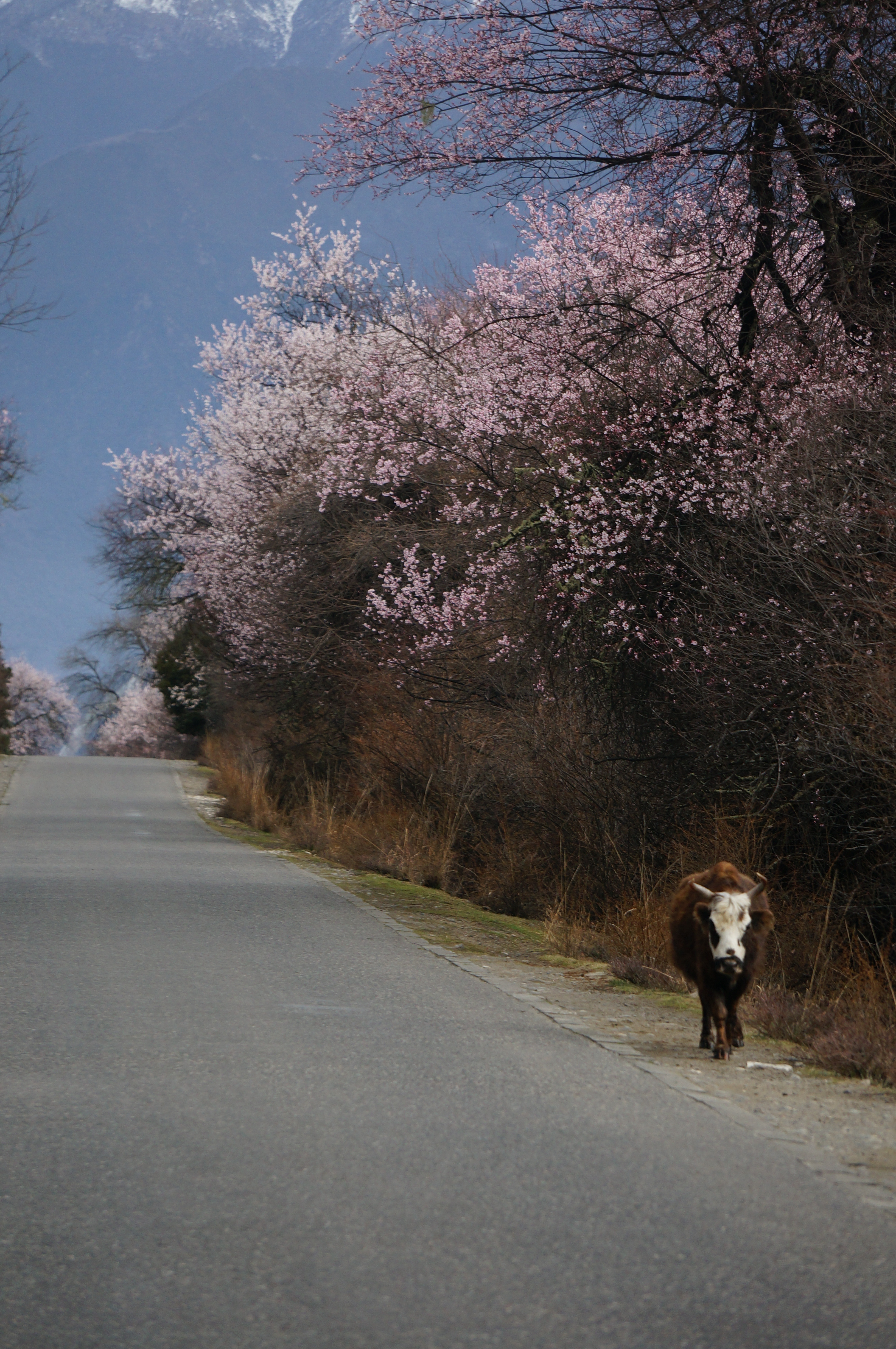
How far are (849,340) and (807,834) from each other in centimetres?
412

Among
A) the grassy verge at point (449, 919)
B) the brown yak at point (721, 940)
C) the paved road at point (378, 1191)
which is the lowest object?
the paved road at point (378, 1191)

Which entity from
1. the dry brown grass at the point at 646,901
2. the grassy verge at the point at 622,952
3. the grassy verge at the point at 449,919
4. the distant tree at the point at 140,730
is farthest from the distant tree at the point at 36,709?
the grassy verge at the point at 622,952

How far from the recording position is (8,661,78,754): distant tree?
92.9m

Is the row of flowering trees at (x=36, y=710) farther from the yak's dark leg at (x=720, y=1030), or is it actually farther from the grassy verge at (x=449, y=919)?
the yak's dark leg at (x=720, y=1030)

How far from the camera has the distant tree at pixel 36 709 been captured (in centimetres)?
9288

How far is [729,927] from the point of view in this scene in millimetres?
7141

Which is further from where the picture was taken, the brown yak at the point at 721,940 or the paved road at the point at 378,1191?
the brown yak at the point at 721,940

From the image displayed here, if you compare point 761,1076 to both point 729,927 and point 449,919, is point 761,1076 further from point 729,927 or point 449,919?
point 449,919

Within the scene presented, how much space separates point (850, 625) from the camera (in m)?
10.4

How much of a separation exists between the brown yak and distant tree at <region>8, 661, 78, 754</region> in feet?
271

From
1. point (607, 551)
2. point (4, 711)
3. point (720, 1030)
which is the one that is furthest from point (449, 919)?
point (4, 711)

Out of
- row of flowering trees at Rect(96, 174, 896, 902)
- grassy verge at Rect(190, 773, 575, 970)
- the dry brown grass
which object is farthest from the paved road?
row of flowering trees at Rect(96, 174, 896, 902)

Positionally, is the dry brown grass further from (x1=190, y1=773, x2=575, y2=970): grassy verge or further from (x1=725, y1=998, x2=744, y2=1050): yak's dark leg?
(x1=725, y1=998, x2=744, y2=1050): yak's dark leg

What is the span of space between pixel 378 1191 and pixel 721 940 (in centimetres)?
263
